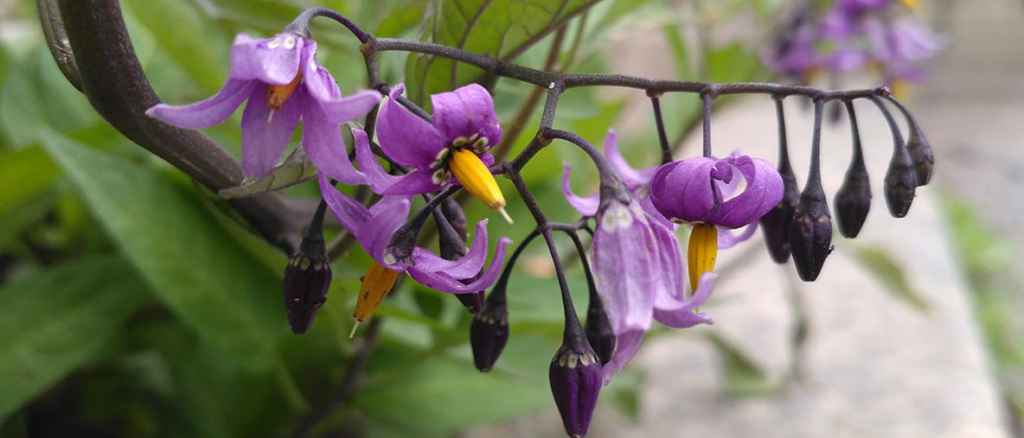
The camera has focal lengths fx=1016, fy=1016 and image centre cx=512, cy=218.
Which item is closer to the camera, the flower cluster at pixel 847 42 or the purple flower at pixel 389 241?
A: the purple flower at pixel 389 241

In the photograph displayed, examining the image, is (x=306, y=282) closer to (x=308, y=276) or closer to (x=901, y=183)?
(x=308, y=276)

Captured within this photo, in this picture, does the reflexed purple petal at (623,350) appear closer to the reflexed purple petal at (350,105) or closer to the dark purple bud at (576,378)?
the dark purple bud at (576,378)

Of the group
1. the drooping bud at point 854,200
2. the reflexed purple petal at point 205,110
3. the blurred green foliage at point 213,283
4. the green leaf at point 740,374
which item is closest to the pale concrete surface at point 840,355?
the green leaf at point 740,374

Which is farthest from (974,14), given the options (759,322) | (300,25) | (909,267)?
(300,25)

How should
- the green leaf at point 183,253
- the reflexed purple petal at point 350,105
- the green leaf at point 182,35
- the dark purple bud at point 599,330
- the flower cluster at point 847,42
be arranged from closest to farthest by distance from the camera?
the reflexed purple petal at point 350,105 < the dark purple bud at point 599,330 < the green leaf at point 183,253 < the green leaf at point 182,35 < the flower cluster at point 847,42

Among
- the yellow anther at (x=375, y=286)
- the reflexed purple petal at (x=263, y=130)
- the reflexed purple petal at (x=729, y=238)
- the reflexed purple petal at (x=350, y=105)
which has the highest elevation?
the reflexed purple petal at (x=350, y=105)

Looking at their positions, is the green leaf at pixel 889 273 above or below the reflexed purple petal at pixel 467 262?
below

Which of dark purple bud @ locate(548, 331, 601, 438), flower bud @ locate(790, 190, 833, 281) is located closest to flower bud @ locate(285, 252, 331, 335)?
dark purple bud @ locate(548, 331, 601, 438)

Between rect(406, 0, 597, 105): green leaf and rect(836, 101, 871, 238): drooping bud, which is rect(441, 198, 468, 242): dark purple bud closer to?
rect(406, 0, 597, 105): green leaf
